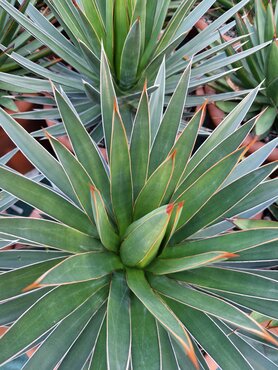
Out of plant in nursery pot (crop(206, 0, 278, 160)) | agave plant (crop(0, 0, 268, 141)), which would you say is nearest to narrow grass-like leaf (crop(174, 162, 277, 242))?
agave plant (crop(0, 0, 268, 141))

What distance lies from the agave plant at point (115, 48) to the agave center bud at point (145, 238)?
43 centimetres

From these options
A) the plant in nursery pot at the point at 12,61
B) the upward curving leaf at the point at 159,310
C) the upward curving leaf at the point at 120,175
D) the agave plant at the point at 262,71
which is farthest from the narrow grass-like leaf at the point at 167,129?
the plant in nursery pot at the point at 12,61

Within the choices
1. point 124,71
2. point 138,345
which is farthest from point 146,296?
point 124,71

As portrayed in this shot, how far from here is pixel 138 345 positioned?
0.75 meters

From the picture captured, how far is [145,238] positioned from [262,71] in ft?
3.26

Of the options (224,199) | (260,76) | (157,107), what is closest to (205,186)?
(224,199)

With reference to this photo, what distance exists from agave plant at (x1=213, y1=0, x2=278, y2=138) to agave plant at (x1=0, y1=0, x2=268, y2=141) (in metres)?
0.13

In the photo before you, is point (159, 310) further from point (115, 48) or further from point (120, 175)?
point (115, 48)

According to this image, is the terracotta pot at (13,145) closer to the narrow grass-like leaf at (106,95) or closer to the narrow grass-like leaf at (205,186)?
the narrow grass-like leaf at (106,95)

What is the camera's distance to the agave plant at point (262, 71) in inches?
53.3

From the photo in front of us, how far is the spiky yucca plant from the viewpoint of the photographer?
0.72 metres

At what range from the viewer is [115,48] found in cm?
118

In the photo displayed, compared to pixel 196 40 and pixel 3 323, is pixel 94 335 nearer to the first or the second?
pixel 3 323

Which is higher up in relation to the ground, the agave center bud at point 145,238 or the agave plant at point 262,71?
the agave plant at point 262,71
